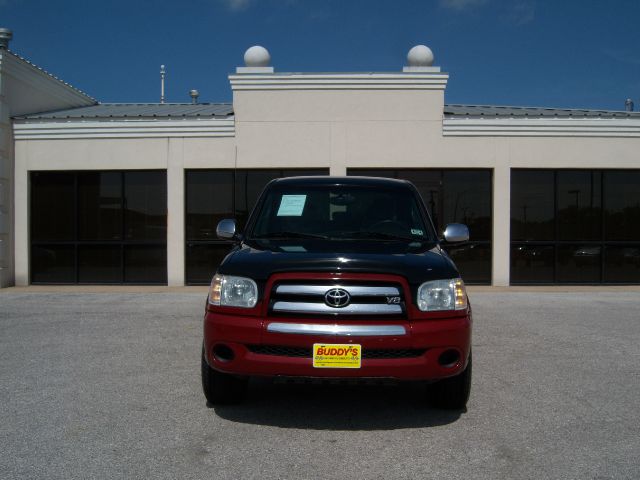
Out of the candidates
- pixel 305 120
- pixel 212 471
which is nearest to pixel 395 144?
pixel 305 120

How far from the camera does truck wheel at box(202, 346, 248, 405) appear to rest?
13.8 ft

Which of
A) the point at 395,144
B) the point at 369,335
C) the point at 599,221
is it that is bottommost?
the point at 369,335

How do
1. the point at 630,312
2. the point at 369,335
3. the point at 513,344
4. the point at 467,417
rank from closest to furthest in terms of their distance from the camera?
the point at 369,335
the point at 467,417
the point at 513,344
the point at 630,312

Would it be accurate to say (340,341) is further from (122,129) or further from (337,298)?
(122,129)

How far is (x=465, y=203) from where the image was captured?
13352 mm

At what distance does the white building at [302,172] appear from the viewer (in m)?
13.1

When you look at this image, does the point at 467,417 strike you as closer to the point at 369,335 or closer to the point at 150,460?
the point at 369,335

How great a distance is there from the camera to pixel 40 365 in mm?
5727

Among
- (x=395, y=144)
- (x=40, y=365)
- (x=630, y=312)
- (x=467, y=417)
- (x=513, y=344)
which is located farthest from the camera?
(x=395, y=144)

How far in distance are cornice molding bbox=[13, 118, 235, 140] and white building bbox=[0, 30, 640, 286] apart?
0.10 feet

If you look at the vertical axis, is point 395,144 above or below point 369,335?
above

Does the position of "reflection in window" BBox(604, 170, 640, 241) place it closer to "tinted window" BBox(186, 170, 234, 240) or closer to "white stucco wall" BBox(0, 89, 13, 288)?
"tinted window" BBox(186, 170, 234, 240)

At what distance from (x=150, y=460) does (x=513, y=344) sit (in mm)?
4914

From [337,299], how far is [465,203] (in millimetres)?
10284
